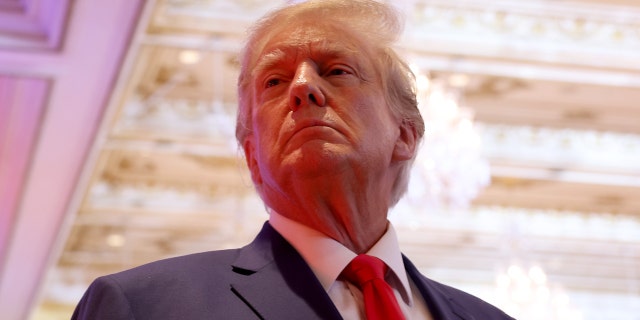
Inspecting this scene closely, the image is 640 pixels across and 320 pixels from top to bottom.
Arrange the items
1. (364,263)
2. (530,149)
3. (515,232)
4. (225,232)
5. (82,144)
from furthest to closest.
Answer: (225,232) → (515,232) → (530,149) → (82,144) → (364,263)

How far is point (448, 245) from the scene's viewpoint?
52.0 ft

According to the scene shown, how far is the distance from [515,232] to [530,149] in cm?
144

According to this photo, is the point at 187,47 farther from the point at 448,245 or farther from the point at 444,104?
the point at 448,245

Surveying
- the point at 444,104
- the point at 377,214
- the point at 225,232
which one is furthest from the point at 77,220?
the point at 377,214

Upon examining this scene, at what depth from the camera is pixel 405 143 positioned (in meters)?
2.34

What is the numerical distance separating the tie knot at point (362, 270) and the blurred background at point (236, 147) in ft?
9.09

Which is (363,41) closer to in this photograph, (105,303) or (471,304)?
(471,304)

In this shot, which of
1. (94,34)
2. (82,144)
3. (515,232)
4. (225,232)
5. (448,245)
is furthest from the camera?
(448,245)

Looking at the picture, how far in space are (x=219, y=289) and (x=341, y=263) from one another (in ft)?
0.86

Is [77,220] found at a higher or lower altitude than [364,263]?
lower

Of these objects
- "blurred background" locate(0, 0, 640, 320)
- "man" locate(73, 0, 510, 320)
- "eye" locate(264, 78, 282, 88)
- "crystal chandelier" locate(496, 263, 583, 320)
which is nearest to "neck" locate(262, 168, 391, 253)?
"man" locate(73, 0, 510, 320)

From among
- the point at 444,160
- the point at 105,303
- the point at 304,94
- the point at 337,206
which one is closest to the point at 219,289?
the point at 105,303

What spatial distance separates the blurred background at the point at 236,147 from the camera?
7.37 metres

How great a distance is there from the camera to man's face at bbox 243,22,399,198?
207 centimetres
